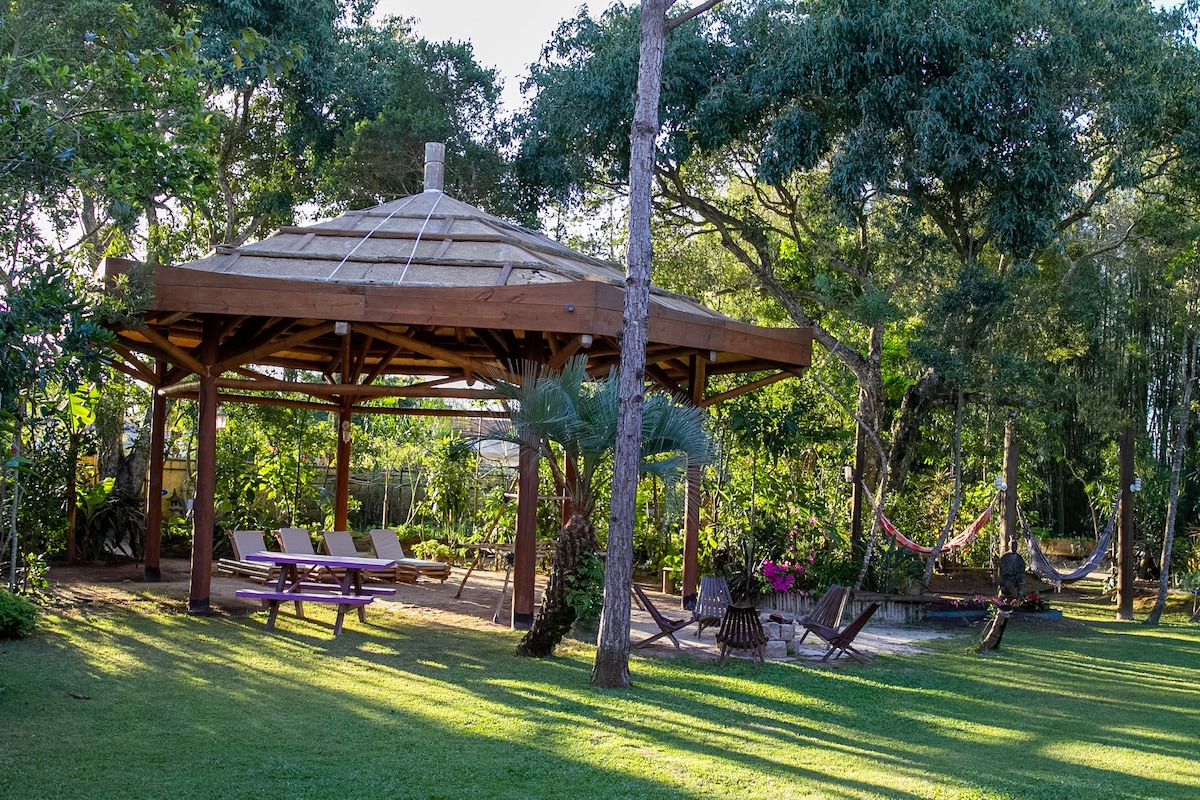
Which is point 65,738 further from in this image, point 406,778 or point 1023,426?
point 1023,426

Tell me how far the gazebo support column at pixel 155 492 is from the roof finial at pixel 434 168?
12.1 feet

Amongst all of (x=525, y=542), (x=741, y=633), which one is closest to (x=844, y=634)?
(x=741, y=633)

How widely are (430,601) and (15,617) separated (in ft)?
14.0

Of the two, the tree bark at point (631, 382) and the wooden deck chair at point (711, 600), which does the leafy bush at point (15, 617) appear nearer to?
the tree bark at point (631, 382)

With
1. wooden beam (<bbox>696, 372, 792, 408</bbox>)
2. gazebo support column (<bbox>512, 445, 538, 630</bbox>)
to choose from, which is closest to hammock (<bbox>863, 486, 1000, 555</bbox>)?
wooden beam (<bbox>696, 372, 792, 408</bbox>)

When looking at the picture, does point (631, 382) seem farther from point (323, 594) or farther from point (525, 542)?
point (323, 594)

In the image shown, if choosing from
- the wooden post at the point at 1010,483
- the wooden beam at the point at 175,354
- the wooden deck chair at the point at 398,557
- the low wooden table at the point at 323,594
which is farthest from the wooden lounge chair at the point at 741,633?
the wooden post at the point at 1010,483

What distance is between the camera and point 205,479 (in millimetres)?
9500

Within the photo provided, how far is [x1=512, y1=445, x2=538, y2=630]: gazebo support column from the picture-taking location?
29.8 ft

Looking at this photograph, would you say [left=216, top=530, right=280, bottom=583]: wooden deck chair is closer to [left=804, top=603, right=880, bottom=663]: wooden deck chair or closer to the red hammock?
[left=804, top=603, right=880, bottom=663]: wooden deck chair

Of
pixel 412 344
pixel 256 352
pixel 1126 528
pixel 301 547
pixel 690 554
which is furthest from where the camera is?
pixel 1126 528

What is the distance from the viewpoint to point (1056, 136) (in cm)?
1259

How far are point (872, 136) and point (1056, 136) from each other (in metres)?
2.08

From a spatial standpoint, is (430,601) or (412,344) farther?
(430,601)
